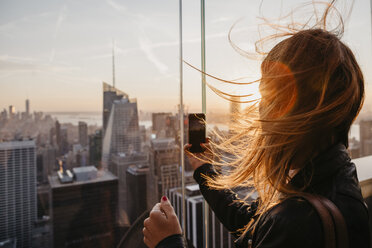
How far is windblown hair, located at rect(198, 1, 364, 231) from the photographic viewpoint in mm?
566

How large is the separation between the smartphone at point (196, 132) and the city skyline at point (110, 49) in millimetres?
182

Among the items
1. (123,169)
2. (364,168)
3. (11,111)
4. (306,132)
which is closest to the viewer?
(306,132)

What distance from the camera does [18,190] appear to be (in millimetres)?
1212

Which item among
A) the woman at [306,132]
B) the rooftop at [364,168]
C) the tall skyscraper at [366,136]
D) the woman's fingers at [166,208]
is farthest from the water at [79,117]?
the tall skyscraper at [366,136]

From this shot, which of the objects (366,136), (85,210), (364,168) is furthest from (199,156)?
(366,136)

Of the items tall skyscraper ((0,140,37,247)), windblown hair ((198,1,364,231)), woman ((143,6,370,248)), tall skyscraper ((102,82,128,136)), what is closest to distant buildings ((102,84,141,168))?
tall skyscraper ((102,82,128,136))

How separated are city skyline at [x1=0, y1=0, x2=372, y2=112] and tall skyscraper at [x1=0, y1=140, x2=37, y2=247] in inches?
8.1

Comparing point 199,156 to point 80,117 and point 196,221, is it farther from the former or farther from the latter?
point 80,117

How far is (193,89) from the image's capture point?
136cm

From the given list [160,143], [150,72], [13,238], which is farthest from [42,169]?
[150,72]

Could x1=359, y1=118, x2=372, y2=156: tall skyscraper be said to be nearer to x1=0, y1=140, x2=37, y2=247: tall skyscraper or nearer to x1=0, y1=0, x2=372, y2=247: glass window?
x1=0, y1=0, x2=372, y2=247: glass window

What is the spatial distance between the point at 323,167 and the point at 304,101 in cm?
15

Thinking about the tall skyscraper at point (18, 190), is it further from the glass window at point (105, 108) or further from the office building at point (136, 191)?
A: the office building at point (136, 191)

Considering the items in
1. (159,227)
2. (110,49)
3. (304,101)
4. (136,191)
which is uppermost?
(110,49)
